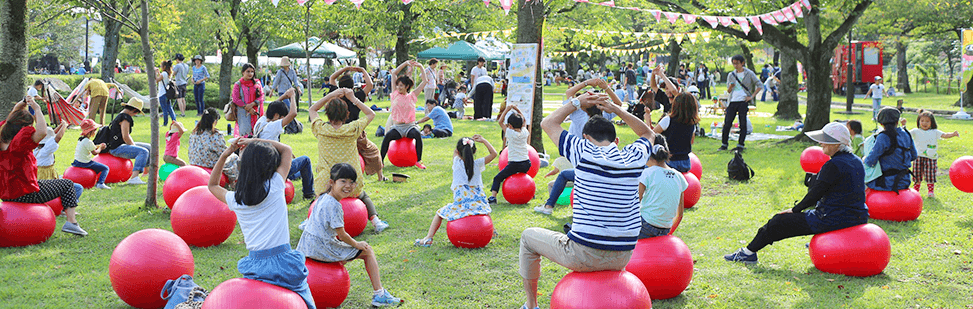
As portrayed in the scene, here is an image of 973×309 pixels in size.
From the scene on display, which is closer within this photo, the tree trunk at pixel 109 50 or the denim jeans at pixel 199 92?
the denim jeans at pixel 199 92

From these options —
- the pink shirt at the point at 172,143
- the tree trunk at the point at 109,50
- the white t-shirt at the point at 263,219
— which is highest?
the tree trunk at the point at 109,50

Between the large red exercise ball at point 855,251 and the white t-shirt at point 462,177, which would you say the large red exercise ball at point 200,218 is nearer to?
the white t-shirt at point 462,177

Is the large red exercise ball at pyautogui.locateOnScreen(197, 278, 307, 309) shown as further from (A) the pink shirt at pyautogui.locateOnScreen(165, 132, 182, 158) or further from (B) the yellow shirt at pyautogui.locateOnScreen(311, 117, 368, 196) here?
(A) the pink shirt at pyautogui.locateOnScreen(165, 132, 182, 158)

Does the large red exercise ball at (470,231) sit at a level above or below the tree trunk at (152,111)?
below

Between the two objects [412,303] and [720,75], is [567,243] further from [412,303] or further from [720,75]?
[720,75]

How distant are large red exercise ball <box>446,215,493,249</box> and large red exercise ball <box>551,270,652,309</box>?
2.36 m

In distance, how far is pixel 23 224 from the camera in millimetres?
6816

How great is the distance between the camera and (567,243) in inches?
187

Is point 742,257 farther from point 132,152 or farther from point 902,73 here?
point 902,73

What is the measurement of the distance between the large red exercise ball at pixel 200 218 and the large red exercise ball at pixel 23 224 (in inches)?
52.1

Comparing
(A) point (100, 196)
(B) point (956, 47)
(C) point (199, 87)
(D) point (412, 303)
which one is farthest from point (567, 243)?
(B) point (956, 47)

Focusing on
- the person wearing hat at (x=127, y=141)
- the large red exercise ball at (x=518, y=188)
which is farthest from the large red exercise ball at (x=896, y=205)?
the person wearing hat at (x=127, y=141)

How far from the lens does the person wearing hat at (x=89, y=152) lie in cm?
959

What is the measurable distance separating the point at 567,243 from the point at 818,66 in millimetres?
12143
